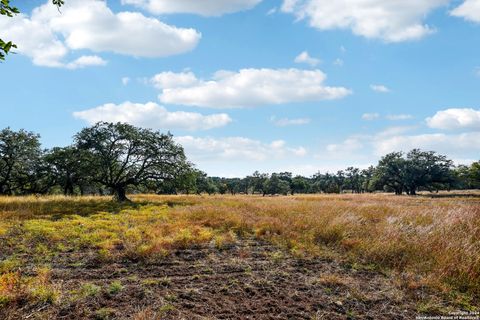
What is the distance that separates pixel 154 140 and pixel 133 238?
19.2m

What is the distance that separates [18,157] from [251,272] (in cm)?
4279

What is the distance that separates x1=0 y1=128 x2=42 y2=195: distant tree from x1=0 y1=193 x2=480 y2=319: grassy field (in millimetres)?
34211

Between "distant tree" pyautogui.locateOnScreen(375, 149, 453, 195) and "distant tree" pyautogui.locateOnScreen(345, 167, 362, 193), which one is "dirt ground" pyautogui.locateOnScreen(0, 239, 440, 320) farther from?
"distant tree" pyautogui.locateOnScreen(345, 167, 362, 193)

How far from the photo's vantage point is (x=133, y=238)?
1009cm

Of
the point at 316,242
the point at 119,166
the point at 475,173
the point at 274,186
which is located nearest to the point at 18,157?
the point at 119,166

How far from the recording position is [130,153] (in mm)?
28188

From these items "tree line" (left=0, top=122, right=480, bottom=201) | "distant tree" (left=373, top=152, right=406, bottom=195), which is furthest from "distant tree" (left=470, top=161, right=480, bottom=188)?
"distant tree" (left=373, top=152, right=406, bottom=195)

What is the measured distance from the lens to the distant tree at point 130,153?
27750 mm

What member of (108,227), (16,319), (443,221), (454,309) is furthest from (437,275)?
(108,227)

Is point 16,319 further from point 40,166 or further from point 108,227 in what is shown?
point 40,166

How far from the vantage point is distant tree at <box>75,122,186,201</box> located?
27750mm

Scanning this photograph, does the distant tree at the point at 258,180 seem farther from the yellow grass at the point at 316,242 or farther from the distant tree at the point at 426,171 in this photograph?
the yellow grass at the point at 316,242

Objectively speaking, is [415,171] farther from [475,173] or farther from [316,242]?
[316,242]

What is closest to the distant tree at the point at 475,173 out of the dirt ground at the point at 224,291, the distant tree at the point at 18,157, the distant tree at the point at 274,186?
the distant tree at the point at 274,186
